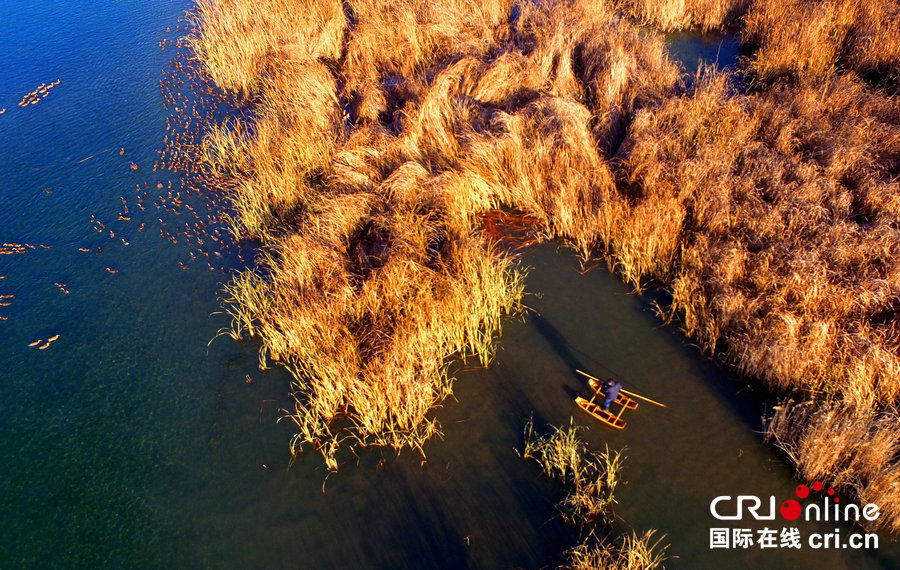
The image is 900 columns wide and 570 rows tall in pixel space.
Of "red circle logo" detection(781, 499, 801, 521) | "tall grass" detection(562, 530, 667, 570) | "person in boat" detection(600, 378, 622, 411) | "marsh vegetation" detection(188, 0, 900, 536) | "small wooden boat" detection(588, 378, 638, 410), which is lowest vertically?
"red circle logo" detection(781, 499, 801, 521)

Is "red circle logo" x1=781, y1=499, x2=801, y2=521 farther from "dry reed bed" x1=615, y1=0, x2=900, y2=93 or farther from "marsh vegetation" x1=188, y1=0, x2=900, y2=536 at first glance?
"dry reed bed" x1=615, y1=0, x2=900, y2=93

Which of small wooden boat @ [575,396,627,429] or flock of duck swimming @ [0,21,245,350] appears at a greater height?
flock of duck swimming @ [0,21,245,350]

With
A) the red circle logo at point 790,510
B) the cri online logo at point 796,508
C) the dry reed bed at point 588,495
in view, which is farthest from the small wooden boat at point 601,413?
the red circle logo at point 790,510

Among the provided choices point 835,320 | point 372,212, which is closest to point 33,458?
point 372,212

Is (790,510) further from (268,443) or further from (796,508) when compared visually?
(268,443)

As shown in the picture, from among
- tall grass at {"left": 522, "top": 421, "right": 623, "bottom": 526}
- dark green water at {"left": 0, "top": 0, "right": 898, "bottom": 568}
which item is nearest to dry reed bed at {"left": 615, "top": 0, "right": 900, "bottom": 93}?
dark green water at {"left": 0, "top": 0, "right": 898, "bottom": 568}

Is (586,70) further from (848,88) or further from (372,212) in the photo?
(372,212)

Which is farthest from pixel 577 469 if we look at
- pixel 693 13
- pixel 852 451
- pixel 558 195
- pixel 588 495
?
pixel 693 13
